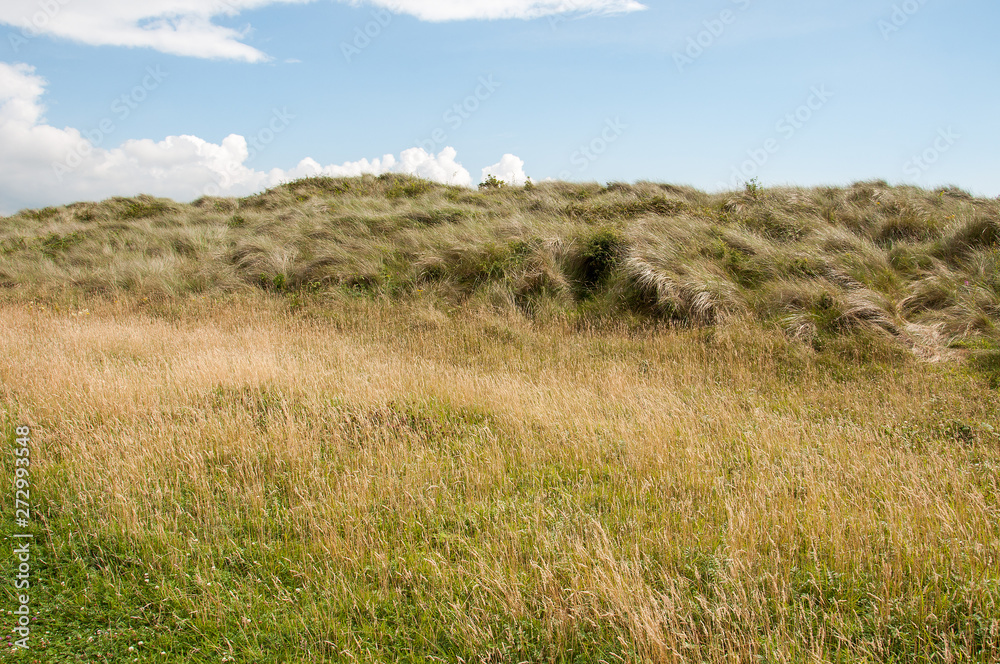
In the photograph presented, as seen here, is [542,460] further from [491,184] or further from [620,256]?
[491,184]

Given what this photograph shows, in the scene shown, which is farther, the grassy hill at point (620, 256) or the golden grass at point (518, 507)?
the grassy hill at point (620, 256)

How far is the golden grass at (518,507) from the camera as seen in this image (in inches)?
110

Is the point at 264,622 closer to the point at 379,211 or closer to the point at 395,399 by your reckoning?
the point at 395,399

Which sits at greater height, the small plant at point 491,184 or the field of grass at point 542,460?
the small plant at point 491,184

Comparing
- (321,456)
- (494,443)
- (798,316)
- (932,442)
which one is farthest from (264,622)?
(798,316)

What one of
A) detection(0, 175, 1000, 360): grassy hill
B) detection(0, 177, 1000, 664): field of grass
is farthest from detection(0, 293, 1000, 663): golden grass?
detection(0, 175, 1000, 360): grassy hill

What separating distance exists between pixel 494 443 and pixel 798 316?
624 centimetres

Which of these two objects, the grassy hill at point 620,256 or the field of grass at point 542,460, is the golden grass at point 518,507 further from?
the grassy hill at point 620,256

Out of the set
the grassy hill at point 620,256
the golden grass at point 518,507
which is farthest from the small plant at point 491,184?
the golden grass at point 518,507

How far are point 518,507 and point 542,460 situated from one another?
800 mm

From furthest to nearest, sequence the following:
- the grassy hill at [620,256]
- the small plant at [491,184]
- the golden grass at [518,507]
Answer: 1. the small plant at [491,184]
2. the grassy hill at [620,256]
3. the golden grass at [518,507]

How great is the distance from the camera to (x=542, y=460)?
15.2ft

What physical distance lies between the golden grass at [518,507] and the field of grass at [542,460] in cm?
2

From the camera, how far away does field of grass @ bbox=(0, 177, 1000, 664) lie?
2850mm
